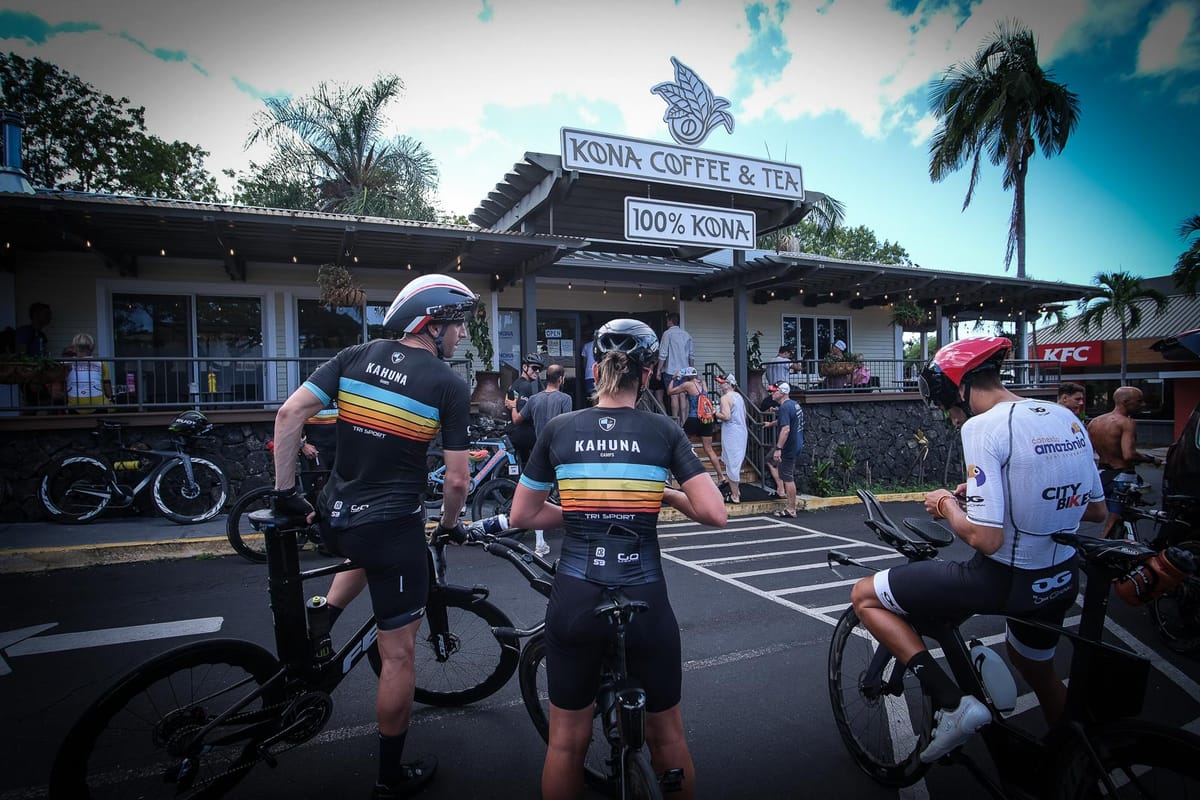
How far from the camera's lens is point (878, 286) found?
14570 millimetres

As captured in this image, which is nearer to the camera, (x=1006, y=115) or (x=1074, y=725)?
(x=1074, y=725)

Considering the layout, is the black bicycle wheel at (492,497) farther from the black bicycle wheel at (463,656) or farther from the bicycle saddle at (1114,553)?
the bicycle saddle at (1114,553)

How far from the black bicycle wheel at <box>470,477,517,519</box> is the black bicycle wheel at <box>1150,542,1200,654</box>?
6.25 meters

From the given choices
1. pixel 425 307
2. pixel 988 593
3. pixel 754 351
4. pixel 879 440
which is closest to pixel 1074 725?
pixel 988 593

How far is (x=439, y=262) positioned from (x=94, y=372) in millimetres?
5477

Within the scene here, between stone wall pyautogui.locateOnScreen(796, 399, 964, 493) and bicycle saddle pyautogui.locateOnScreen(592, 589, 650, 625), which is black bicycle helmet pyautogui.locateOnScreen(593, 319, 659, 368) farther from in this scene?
stone wall pyautogui.locateOnScreen(796, 399, 964, 493)

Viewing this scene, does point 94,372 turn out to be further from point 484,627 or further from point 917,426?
point 917,426

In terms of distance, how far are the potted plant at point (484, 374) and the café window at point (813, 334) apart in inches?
323

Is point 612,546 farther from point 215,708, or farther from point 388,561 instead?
point 215,708

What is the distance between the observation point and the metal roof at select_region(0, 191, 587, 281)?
7797 millimetres

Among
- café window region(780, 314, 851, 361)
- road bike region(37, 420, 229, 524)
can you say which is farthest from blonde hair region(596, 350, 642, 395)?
café window region(780, 314, 851, 361)

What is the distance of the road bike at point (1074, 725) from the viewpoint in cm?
178

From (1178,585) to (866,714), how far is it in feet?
9.41

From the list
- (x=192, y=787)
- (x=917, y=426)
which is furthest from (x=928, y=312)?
(x=192, y=787)
